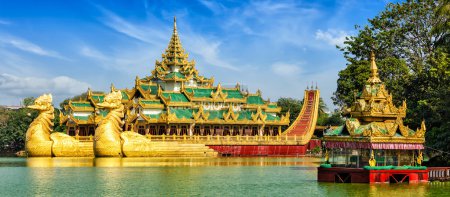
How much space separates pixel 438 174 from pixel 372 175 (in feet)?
11.0

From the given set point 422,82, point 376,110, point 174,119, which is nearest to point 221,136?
point 174,119

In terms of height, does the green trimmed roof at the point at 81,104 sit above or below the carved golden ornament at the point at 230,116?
above

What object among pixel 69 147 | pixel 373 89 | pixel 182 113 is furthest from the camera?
pixel 182 113

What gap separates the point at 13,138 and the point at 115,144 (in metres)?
26.7

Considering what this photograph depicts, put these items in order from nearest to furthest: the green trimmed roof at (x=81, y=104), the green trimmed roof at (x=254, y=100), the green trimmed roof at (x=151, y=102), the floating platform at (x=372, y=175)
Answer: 1. the floating platform at (x=372, y=175)
2. the green trimmed roof at (x=151, y=102)
3. the green trimmed roof at (x=81, y=104)
4. the green trimmed roof at (x=254, y=100)

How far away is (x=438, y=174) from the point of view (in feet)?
95.1

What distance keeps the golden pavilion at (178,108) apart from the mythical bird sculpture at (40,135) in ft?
21.5

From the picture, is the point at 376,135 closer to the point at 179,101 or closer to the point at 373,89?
the point at 373,89

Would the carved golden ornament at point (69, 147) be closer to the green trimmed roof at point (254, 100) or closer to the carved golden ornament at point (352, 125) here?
the green trimmed roof at point (254, 100)

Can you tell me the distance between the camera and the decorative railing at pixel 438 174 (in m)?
28.7

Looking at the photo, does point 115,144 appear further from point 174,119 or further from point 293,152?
point 293,152

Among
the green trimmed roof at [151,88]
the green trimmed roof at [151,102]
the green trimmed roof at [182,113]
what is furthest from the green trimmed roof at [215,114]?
the green trimmed roof at [151,88]

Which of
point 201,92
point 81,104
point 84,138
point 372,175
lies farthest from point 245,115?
point 372,175

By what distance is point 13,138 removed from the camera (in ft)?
244
